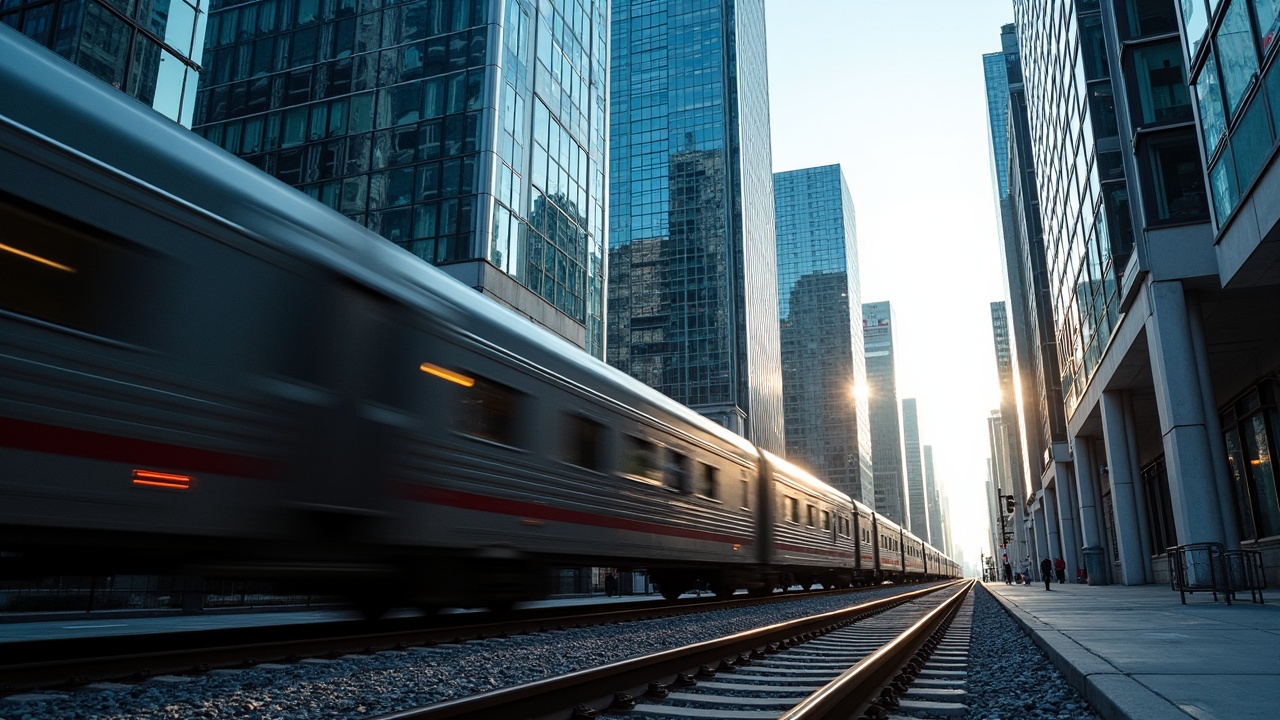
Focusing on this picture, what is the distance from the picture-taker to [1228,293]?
19.5 meters

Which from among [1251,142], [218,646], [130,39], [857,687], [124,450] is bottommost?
[857,687]

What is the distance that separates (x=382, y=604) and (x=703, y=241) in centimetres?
9358

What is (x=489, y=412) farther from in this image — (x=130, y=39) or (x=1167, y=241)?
(x=1167, y=241)

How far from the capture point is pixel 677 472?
1293cm

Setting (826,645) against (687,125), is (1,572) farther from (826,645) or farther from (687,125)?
(687,125)

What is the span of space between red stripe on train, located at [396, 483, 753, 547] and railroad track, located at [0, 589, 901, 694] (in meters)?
1.11

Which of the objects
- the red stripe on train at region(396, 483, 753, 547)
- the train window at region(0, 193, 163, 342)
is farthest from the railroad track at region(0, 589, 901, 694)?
the train window at region(0, 193, 163, 342)

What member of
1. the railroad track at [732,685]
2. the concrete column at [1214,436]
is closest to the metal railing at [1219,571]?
the concrete column at [1214,436]

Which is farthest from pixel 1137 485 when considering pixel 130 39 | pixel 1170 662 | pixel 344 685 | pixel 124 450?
pixel 130 39

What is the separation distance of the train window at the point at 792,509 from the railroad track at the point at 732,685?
10.7 metres

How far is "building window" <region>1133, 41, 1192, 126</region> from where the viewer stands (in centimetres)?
2083

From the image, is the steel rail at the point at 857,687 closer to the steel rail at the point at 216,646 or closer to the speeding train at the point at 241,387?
the steel rail at the point at 216,646

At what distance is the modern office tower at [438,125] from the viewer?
106ft

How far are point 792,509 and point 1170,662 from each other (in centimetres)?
1404
